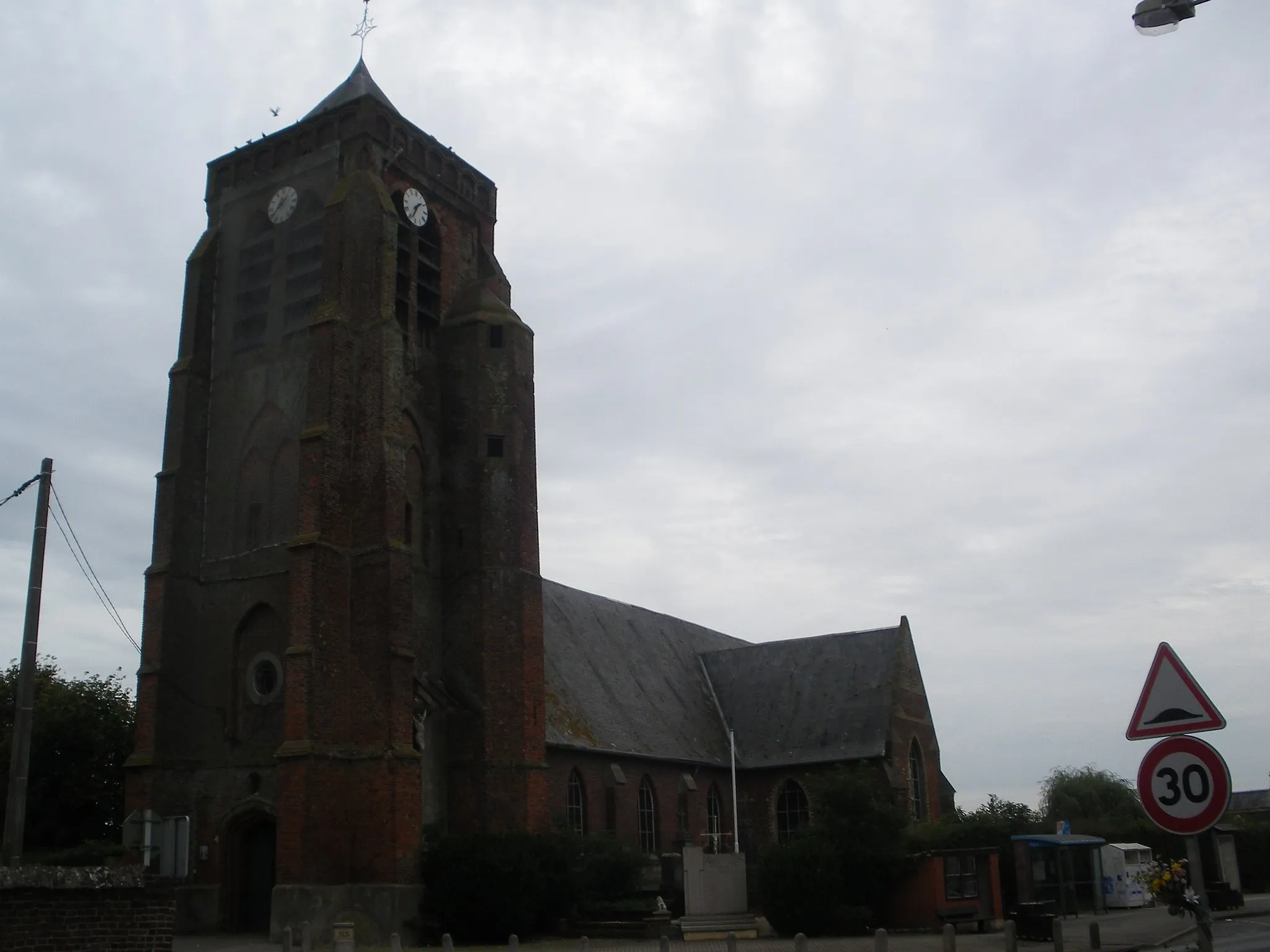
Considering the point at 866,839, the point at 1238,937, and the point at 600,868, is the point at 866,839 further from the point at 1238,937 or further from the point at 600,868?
the point at 1238,937

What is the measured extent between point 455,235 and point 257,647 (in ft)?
45.4

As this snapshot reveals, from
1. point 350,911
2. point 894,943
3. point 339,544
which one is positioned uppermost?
point 339,544

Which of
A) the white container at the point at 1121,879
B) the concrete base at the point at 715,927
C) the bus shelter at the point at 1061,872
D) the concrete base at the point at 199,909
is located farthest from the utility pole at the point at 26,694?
the white container at the point at 1121,879

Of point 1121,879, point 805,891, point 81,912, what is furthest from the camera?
point 1121,879

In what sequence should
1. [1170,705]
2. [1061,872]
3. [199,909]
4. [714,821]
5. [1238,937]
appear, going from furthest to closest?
1. [714,821]
2. [1061,872]
3. [199,909]
4. [1238,937]
5. [1170,705]

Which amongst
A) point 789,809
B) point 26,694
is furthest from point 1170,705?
point 789,809

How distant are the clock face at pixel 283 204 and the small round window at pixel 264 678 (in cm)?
1224

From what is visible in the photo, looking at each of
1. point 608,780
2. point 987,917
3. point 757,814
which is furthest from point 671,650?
point 987,917

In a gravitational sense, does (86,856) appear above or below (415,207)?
below

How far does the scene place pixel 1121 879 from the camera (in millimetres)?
37312

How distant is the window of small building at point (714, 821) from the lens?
1676 inches

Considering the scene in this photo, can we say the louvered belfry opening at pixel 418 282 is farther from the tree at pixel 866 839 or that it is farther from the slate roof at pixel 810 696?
the slate roof at pixel 810 696

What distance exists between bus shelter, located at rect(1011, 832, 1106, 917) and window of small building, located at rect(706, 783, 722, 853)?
39.1 feet

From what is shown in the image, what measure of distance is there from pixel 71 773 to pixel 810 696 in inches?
983
